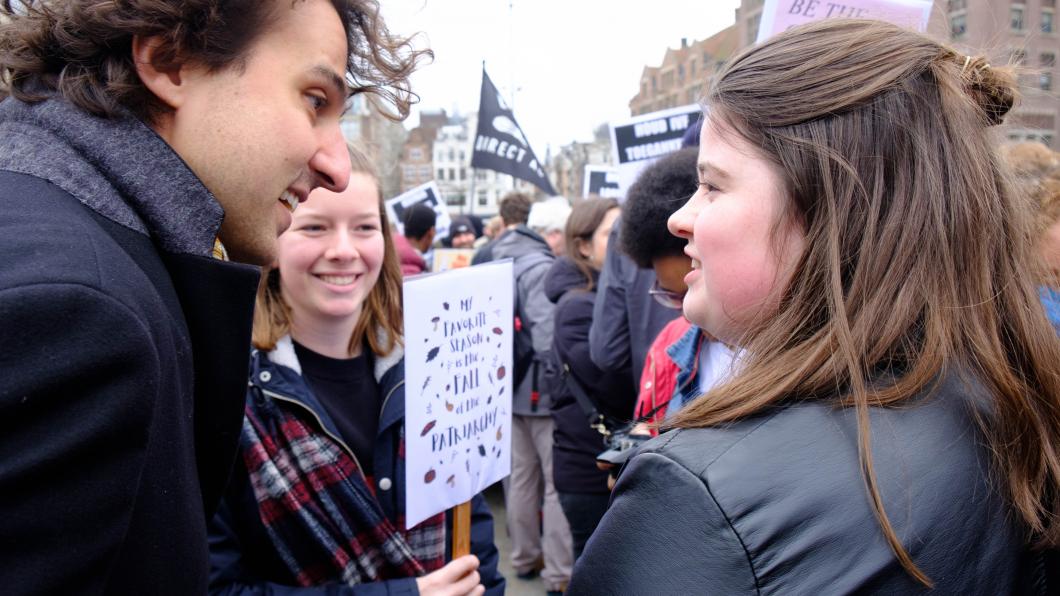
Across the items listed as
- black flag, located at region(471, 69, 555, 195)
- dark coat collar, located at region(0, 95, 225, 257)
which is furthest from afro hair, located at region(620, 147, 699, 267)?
black flag, located at region(471, 69, 555, 195)

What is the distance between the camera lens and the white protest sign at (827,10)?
2.83 metres

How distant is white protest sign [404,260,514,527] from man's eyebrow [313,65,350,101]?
0.64 m

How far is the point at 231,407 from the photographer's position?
1258 millimetres

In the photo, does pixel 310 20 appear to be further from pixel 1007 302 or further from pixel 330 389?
pixel 1007 302

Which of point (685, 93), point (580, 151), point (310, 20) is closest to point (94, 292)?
point (310, 20)

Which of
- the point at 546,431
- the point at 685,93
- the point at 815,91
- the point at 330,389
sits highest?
the point at 685,93

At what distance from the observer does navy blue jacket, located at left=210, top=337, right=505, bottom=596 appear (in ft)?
5.68

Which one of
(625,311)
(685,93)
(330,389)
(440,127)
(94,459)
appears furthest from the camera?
(440,127)

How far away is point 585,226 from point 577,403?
105 cm

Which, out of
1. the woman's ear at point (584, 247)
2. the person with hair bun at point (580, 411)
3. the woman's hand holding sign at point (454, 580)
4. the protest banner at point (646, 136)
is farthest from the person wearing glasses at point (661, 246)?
the protest banner at point (646, 136)

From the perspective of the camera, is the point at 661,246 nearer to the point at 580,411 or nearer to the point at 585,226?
the point at 580,411

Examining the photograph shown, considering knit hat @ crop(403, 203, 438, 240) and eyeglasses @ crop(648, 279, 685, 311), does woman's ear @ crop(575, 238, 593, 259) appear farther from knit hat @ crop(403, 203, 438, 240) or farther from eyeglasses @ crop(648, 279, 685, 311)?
knit hat @ crop(403, 203, 438, 240)

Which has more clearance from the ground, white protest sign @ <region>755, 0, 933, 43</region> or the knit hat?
white protest sign @ <region>755, 0, 933, 43</region>

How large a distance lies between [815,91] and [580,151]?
231 ft
